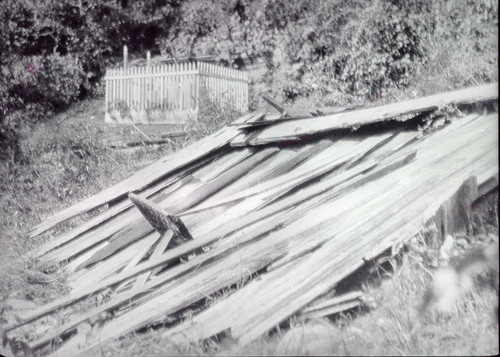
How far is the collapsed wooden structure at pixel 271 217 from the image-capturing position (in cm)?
282

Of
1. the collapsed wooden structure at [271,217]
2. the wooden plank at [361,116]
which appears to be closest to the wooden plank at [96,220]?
the collapsed wooden structure at [271,217]

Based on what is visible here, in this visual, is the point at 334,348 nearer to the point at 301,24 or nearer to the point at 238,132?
the point at 238,132

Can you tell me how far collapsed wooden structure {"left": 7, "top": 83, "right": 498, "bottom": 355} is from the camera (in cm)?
282

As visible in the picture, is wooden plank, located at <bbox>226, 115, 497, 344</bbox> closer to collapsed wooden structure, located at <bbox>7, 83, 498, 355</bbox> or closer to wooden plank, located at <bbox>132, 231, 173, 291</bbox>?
collapsed wooden structure, located at <bbox>7, 83, 498, 355</bbox>

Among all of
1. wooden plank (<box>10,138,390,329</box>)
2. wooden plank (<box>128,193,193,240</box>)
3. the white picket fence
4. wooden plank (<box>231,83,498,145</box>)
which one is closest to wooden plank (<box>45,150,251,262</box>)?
wooden plank (<box>128,193,193,240</box>)

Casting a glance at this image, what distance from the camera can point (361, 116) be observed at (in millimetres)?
4547

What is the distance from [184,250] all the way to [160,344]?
91 centimetres

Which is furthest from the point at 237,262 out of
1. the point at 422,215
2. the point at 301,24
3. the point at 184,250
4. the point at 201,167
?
the point at 301,24

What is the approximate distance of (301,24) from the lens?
9711 mm

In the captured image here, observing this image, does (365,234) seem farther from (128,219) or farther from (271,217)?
(128,219)

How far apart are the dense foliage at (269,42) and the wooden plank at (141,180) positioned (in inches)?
111

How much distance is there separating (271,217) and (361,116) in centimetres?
157

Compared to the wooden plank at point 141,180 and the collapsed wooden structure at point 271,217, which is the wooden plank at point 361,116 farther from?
the wooden plank at point 141,180

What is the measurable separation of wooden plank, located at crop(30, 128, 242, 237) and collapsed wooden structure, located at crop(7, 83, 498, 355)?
0.02 m
